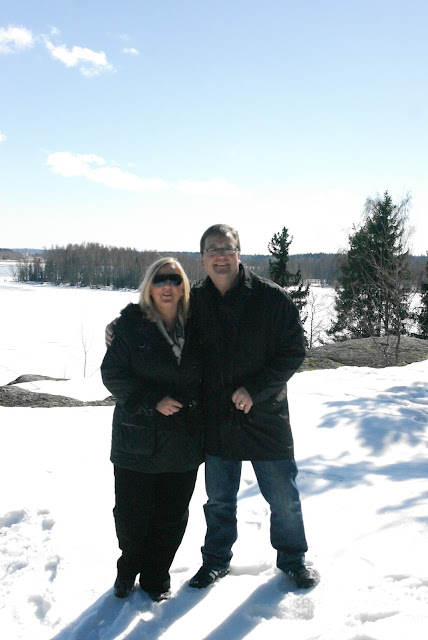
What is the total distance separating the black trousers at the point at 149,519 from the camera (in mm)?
2387

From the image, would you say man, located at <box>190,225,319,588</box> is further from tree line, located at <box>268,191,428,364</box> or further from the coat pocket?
tree line, located at <box>268,191,428,364</box>

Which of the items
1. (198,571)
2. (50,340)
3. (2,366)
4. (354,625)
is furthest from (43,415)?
(50,340)

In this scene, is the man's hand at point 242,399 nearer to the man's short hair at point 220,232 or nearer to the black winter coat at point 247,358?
the black winter coat at point 247,358

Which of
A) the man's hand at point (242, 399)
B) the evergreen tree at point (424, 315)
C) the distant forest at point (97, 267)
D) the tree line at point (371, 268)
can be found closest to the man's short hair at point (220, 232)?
the man's hand at point (242, 399)

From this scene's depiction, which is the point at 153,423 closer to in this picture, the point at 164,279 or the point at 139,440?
the point at 139,440

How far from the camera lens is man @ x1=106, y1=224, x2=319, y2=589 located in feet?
7.98

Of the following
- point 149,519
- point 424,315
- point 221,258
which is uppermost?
point 221,258

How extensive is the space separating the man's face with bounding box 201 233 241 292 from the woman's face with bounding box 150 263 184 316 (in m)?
0.17

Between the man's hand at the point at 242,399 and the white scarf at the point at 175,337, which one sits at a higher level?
the white scarf at the point at 175,337

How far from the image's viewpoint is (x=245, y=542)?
2.91 meters

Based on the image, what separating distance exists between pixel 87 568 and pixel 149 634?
66 cm

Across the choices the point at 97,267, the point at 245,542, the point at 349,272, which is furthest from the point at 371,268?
the point at 97,267

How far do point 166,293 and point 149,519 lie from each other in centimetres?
114

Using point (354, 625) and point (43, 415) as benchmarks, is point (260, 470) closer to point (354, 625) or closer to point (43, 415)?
point (354, 625)
